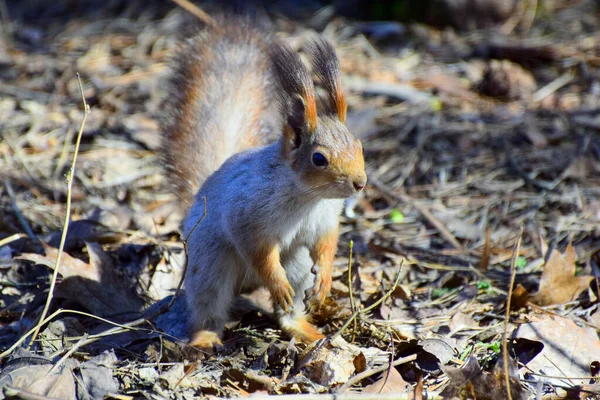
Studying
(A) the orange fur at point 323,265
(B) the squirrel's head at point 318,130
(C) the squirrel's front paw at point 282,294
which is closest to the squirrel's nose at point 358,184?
(B) the squirrel's head at point 318,130

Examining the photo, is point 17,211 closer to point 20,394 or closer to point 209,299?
point 209,299

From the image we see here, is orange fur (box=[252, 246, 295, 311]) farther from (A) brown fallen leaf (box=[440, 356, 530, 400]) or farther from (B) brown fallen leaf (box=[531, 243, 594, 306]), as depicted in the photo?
(B) brown fallen leaf (box=[531, 243, 594, 306])

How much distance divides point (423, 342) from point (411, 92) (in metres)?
2.86

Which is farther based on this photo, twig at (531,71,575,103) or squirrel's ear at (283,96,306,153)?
twig at (531,71,575,103)

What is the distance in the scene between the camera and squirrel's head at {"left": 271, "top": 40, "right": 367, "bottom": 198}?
2.32 metres

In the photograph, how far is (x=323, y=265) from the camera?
2699 mm

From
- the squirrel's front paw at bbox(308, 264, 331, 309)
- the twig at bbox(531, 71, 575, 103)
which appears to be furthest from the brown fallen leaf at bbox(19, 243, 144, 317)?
the twig at bbox(531, 71, 575, 103)

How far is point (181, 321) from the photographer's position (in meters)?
2.93

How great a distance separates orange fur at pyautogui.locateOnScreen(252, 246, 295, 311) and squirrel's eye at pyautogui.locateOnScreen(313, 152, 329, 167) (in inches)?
17.0

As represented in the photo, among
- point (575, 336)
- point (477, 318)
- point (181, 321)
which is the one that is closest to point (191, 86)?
point (181, 321)

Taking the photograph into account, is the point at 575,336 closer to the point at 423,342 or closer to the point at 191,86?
the point at 423,342

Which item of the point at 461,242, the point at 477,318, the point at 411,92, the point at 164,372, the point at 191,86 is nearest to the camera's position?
the point at 164,372

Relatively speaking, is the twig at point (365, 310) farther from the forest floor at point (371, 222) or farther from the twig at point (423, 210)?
the twig at point (423, 210)

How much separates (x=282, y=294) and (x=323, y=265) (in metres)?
0.21
